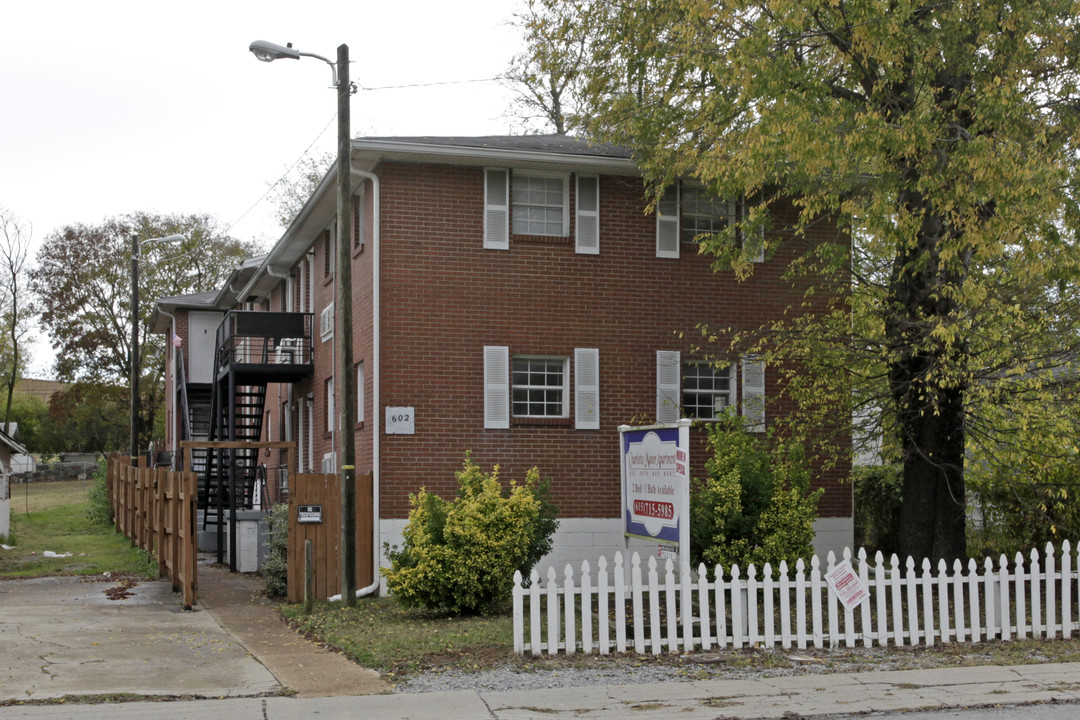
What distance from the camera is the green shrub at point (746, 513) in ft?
47.7

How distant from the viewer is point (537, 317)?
18500mm

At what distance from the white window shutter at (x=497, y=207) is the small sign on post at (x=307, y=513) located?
201 inches

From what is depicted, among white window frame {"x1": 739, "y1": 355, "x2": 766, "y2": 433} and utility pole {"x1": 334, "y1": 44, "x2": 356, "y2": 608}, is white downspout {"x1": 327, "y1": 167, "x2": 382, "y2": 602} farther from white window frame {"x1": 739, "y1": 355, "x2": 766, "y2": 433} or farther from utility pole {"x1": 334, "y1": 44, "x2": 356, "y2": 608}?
white window frame {"x1": 739, "y1": 355, "x2": 766, "y2": 433}

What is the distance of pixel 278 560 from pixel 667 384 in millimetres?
6842

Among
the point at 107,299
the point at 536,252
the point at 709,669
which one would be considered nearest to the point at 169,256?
the point at 107,299

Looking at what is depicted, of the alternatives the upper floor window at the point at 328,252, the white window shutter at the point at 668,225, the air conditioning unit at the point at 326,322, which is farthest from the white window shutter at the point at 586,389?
the upper floor window at the point at 328,252

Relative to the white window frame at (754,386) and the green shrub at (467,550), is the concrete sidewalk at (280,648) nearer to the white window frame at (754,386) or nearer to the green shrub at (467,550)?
the green shrub at (467,550)

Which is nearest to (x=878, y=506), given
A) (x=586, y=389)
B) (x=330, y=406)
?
(x=586, y=389)

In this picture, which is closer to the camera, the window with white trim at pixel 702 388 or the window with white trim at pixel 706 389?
the window with white trim at pixel 702 388

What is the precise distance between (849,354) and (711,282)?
4.39 m

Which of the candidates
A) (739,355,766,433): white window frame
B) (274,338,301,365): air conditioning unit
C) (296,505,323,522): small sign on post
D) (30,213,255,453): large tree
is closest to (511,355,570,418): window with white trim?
(739,355,766,433): white window frame

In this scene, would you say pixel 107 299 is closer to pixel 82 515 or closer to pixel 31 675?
pixel 82 515

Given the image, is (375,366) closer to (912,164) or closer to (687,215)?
(687,215)

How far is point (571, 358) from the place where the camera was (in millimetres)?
18672
